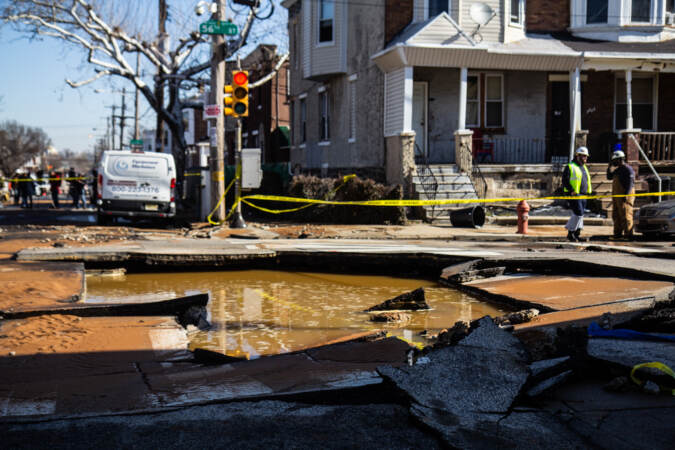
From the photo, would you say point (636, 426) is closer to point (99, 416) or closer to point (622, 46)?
point (99, 416)

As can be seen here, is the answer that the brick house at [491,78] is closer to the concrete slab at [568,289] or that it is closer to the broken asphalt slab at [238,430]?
the concrete slab at [568,289]

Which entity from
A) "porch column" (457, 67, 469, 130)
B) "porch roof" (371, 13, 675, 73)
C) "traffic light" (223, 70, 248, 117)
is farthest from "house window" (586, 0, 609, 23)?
"traffic light" (223, 70, 248, 117)

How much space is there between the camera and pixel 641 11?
78.2 ft

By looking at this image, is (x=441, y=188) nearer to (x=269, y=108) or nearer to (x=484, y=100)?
(x=484, y=100)

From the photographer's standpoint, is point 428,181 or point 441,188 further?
point 428,181

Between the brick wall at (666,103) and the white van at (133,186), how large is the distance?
17.1 meters

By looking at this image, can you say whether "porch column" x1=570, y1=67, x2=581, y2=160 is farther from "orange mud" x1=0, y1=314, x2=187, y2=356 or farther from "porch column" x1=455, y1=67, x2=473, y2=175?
"orange mud" x1=0, y1=314, x2=187, y2=356

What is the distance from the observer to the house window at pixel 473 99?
2377 cm

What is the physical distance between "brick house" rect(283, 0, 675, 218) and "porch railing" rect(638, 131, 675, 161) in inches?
2.8

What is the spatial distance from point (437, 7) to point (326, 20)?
4860mm

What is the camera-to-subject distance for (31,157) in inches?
4166

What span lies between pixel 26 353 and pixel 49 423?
2.21 m

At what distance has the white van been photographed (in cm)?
1897

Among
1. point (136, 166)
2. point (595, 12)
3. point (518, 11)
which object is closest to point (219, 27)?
point (136, 166)
